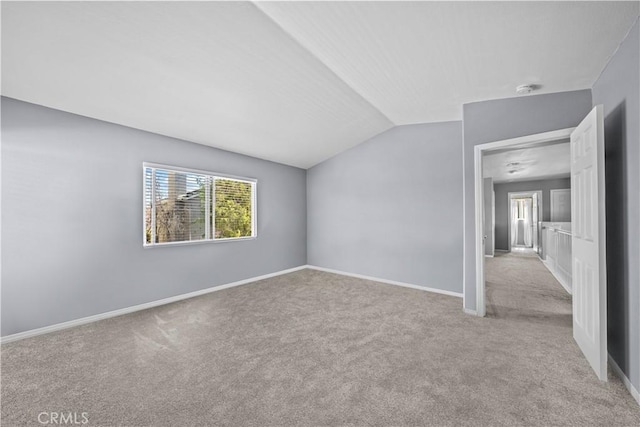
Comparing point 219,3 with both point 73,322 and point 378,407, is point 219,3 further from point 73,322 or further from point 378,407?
point 73,322

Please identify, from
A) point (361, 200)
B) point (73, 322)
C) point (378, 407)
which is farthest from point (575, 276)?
point (73, 322)

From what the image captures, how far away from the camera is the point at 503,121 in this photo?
322cm

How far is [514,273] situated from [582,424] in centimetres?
480

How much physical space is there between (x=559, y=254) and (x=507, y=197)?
487cm

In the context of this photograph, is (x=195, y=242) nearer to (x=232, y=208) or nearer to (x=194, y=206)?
(x=194, y=206)

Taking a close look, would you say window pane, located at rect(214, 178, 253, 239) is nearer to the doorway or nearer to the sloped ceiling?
the sloped ceiling

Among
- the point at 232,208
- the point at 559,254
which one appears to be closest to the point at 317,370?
the point at 232,208

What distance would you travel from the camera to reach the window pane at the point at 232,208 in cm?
474

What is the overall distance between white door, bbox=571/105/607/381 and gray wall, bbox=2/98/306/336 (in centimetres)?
464

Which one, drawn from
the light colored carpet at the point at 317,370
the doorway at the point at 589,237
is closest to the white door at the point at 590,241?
the doorway at the point at 589,237

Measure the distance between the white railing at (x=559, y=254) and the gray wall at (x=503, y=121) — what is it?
90.6 inches

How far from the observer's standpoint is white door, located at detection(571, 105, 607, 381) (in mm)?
2004

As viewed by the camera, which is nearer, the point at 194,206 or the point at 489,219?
the point at 194,206

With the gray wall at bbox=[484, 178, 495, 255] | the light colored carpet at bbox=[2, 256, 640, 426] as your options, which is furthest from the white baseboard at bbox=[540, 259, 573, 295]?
the gray wall at bbox=[484, 178, 495, 255]
